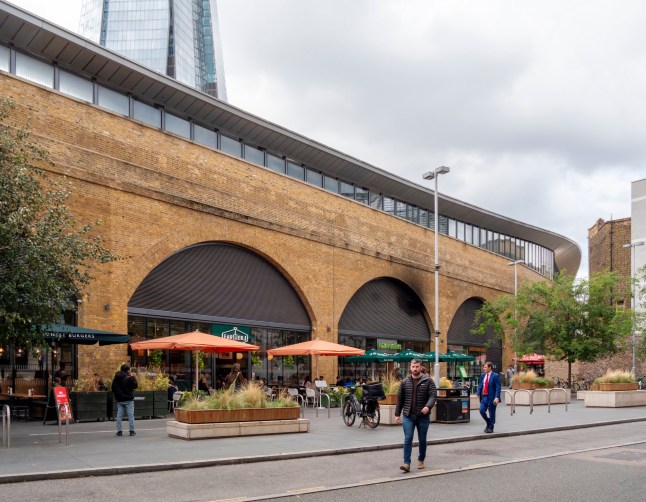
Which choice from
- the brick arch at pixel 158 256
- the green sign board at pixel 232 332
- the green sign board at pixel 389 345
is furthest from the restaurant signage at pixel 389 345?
the green sign board at pixel 232 332

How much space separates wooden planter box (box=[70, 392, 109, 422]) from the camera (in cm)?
1889

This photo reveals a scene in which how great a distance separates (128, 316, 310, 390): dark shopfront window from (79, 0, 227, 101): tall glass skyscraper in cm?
11533

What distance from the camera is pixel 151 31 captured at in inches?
5546

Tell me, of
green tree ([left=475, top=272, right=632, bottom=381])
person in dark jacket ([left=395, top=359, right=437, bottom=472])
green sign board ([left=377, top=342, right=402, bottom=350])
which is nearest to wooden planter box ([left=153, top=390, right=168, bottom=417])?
person in dark jacket ([left=395, top=359, right=437, bottom=472])

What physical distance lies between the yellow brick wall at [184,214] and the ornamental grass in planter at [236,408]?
6658mm

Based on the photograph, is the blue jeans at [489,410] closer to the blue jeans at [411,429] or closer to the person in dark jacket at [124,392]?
the blue jeans at [411,429]

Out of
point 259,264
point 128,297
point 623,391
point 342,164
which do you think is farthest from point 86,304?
point 623,391

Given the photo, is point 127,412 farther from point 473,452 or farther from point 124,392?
point 473,452

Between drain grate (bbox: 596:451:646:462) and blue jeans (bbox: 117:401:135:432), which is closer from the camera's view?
drain grate (bbox: 596:451:646:462)

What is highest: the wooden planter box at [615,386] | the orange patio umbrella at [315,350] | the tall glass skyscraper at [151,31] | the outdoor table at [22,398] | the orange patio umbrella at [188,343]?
the tall glass skyscraper at [151,31]

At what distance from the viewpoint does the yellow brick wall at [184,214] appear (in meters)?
21.4

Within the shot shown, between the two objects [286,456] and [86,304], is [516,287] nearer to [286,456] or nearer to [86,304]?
[86,304]

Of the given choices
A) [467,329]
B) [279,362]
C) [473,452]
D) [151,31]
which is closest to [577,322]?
[467,329]

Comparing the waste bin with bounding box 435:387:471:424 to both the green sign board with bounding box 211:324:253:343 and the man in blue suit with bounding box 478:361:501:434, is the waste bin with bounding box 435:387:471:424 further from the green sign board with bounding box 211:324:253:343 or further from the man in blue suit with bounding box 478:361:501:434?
the green sign board with bounding box 211:324:253:343
